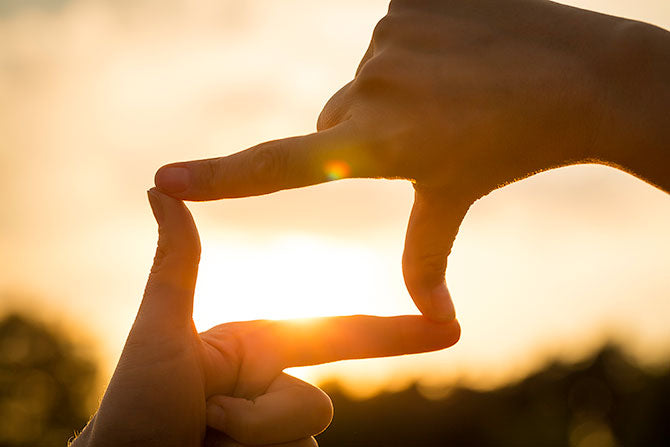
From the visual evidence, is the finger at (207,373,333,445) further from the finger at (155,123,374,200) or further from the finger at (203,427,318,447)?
the finger at (155,123,374,200)

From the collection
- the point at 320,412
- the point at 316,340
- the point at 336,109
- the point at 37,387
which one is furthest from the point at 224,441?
the point at 37,387

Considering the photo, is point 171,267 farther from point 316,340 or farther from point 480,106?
point 480,106

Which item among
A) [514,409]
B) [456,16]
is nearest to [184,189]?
[456,16]

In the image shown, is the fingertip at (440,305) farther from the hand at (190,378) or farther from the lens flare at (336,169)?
the lens flare at (336,169)

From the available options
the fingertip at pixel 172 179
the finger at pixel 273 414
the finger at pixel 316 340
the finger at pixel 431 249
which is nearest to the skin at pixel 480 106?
the fingertip at pixel 172 179

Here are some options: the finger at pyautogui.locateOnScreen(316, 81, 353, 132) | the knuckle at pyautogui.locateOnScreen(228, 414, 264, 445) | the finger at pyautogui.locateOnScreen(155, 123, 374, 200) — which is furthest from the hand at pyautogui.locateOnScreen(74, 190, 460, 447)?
the finger at pyautogui.locateOnScreen(316, 81, 353, 132)

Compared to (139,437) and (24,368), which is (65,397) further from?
(139,437)
